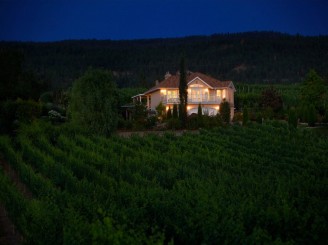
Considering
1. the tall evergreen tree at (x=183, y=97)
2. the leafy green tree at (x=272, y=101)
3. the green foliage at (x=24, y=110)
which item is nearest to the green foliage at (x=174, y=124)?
the tall evergreen tree at (x=183, y=97)

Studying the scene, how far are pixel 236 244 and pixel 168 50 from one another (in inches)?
5467

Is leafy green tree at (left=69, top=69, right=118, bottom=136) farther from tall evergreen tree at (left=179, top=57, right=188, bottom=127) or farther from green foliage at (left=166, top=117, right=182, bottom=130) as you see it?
tall evergreen tree at (left=179, top=57, right=188, bottom=127)

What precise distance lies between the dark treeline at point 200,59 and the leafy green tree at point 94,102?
86.7m

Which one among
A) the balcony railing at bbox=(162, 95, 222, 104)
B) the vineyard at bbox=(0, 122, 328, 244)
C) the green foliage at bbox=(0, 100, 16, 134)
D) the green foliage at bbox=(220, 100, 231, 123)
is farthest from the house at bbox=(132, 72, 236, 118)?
the vineyard at bbox=(0, 122, 328, 244)

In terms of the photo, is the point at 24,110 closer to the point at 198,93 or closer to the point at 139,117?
the point at 139,117

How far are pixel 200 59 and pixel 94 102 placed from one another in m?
109

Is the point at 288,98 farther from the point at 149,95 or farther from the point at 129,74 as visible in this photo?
the point at 129,74

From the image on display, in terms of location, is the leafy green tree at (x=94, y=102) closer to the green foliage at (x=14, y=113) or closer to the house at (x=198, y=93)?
the green foliage at (x=14, y=113)

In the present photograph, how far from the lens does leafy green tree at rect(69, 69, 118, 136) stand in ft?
104

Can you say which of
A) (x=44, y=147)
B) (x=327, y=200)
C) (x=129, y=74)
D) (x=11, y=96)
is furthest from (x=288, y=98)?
(x=129, y=74)

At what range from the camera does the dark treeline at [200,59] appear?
12588 centimetres

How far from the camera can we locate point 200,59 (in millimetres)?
138375

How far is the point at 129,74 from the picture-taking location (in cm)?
13375

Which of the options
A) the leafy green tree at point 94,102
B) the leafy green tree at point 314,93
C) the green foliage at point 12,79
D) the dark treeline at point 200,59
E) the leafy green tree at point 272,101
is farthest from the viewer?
the dark treeline at point 200,59
